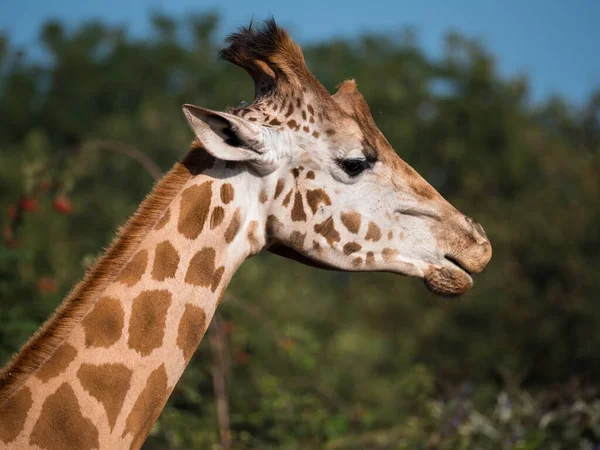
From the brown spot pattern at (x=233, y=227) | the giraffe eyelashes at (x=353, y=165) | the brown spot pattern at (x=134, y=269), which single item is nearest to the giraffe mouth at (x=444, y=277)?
the giraffe eyelashes at (x=353, y=165)

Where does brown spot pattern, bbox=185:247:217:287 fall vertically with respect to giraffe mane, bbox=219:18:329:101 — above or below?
below

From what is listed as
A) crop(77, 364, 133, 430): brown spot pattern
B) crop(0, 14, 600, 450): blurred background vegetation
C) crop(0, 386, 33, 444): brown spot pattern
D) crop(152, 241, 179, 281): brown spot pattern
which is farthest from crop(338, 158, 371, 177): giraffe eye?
crop(0, 14, 600, 450): blurred background vegetation

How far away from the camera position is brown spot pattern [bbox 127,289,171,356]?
3.69 meters

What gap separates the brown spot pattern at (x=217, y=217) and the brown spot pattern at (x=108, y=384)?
0.75 metres

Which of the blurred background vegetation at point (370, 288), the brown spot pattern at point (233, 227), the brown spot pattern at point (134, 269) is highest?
the brown spot pattern at point (233, 227)

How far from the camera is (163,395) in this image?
3740 mm

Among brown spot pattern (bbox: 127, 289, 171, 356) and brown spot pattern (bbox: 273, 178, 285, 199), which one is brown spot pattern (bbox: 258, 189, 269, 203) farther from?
brown spot pattern (bbox: 127, 289, 171, 356)

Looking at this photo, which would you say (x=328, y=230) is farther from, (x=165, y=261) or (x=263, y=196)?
(x=165, y=261)

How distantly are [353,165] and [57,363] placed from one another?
1.65m

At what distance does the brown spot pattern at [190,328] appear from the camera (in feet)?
12.5

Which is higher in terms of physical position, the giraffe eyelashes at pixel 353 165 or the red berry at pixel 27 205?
the giraffe eyelashes at pixel 353 165

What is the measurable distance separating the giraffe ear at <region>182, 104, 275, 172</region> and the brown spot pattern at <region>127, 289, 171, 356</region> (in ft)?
2.20

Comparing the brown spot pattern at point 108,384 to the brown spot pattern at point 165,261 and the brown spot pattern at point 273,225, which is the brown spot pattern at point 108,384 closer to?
the brown spot pattern at point 165,261

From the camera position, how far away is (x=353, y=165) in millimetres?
4250
